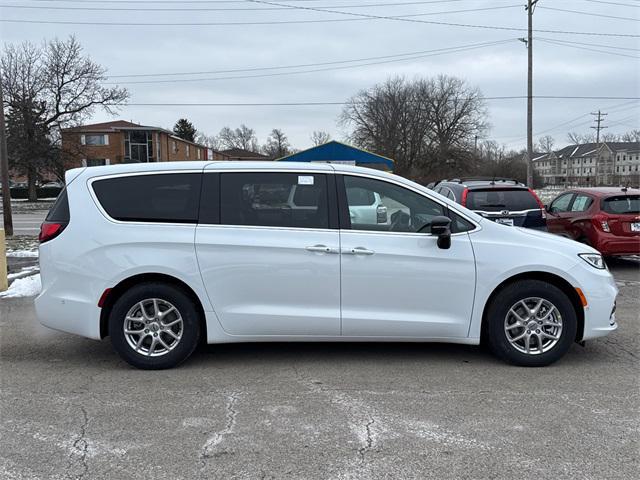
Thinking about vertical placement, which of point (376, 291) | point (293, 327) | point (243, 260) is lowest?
point (293, 327)

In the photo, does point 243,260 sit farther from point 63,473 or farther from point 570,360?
point 570,360

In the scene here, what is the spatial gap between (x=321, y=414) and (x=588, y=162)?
444 ft

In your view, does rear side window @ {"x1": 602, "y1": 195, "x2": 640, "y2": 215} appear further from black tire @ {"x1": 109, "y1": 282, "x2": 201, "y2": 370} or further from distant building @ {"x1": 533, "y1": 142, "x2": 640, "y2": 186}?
distant building @ {"x1": 533, "y1": 142, "x2": 640, "y2": 186}

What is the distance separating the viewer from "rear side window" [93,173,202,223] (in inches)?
184

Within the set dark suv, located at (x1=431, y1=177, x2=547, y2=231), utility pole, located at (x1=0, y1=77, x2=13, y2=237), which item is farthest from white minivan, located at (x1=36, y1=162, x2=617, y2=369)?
utility pole, located at (x1=0, y1=77, x2=13, y2=237)

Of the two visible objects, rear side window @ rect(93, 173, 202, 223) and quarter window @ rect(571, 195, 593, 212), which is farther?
quarter window @ rect(571, 195, 593, 212)

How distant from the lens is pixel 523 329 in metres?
4.65

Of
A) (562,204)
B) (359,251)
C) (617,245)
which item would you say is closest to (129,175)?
(359,251)

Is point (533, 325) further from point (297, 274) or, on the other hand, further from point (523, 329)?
point (297, 274)

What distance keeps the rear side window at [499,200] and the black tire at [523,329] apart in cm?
457

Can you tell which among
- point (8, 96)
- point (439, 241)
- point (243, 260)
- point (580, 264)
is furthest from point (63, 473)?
point (8, 96)

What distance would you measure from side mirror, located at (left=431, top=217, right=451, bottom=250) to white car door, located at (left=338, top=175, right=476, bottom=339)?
6 centimetres

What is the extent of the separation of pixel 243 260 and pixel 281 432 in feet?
5.11

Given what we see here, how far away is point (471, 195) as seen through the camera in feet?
29.9
